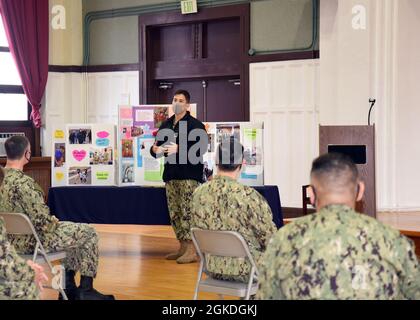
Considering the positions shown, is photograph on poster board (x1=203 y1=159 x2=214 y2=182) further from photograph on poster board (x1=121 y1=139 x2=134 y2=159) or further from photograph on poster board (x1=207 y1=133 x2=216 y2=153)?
photograph on poster board (x1=121 y1=139 x2=134 y2=159)

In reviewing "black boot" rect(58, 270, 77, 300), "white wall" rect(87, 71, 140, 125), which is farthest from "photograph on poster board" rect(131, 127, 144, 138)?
"white wall" rect(87, 71, 140, 125)

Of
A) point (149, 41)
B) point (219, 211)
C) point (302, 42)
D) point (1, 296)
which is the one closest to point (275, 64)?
point (302, 42)

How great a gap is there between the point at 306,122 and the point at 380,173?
1685mm

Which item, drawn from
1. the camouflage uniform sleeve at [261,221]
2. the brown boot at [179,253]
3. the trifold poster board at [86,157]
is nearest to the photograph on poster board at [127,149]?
the trifold poster board at [86,157]

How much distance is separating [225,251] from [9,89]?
852cm

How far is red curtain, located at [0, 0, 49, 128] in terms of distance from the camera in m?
11.5

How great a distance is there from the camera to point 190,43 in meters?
11.5

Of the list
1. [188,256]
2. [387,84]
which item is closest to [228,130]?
[188,256]

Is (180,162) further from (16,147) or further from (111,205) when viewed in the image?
(16,147)

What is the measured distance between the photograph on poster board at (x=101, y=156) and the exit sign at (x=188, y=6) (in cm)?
413

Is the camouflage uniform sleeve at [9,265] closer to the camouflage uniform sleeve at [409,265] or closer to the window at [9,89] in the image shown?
the camouflage uniform sleeve at [409,265]

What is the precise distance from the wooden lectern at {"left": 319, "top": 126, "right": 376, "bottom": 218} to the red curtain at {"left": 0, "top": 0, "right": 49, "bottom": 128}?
5674mm

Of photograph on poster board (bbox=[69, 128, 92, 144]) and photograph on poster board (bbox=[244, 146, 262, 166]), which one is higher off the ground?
photograph on poster board (bbox=[69, 128, 92, 144])

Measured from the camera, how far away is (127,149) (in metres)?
7.72
